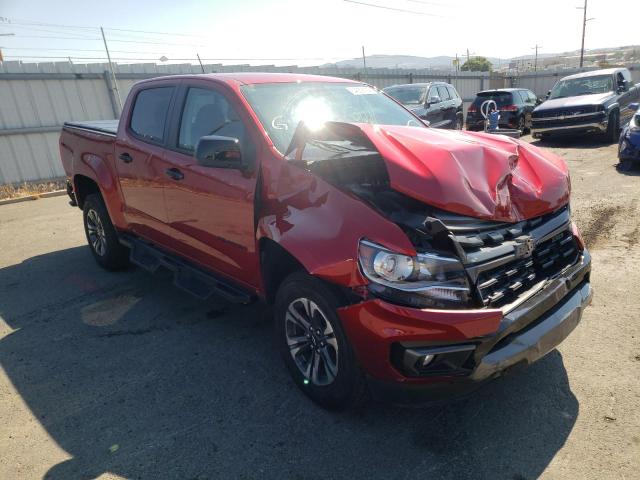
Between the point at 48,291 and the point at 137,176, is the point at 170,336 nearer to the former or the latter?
the point at 137,176

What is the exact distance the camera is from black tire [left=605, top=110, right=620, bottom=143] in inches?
453

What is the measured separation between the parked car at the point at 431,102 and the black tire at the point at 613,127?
365 cm

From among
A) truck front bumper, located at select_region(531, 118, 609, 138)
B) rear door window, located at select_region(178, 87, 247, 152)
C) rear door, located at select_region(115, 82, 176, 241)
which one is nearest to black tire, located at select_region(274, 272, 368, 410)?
rear door window, located at select_region(178, 87, 247, 152)

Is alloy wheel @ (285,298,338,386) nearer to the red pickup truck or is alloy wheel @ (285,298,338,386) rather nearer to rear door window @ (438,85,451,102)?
the red pickup truck

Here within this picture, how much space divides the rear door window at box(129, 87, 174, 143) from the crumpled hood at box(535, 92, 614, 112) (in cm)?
1085

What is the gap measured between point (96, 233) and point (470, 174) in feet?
14.5

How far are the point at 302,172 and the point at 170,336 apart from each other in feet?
6.45

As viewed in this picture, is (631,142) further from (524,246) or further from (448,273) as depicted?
(448,273)

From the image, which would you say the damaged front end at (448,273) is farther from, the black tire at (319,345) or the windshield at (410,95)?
the windshield at (410,95)

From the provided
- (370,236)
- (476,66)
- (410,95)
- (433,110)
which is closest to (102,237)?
(370,236)

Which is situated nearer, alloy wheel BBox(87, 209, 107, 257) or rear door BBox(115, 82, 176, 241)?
rear door BBox(115, 82, 176, 241)

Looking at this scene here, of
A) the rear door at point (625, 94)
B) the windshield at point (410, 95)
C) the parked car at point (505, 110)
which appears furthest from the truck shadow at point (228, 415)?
the parked car at point (505, 110)

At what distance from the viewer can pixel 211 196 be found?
3316mm

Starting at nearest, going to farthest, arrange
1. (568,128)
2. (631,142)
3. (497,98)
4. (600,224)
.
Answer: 1. (600,224)
2. (631,142)
3. (568,128)
4. (497,98)
